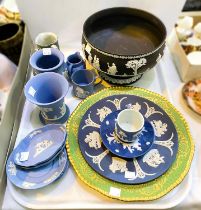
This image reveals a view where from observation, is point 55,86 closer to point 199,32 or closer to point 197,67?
point 197,67

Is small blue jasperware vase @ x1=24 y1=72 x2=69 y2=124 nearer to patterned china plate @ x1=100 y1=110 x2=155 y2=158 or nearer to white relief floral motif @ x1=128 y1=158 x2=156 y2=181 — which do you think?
patterned china plate @ x1=100 y1=110 x2=155 y2=158

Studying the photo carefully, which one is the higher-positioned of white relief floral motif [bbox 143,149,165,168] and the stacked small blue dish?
the stacked small blue dish

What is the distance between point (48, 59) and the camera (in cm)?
63

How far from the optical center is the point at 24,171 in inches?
19.5

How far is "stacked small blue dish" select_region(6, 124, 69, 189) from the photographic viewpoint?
0.48 meters

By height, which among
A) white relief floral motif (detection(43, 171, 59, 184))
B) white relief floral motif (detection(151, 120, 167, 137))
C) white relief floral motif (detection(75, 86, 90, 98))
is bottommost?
white relief floral motif (detection(151, 120, 167, 137))

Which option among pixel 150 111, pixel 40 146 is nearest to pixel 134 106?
pixel 150 111

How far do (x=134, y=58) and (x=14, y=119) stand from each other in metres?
0.33

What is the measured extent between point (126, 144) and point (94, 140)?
0.24 ft

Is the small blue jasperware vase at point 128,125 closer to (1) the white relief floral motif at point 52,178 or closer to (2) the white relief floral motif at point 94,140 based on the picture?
(2) the white relief floral motif at point 94,140

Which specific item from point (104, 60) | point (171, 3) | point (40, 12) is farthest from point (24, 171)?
point (171, 3)

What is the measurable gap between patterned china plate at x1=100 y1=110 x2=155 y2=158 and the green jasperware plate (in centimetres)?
6

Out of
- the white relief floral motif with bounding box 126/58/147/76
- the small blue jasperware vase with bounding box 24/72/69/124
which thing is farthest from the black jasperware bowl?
the small blue jasperware vase with bounding box 24/72/69/124

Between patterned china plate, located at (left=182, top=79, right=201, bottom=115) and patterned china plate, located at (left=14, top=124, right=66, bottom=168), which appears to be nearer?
patterned china plate, located at (left=14, top=124, right=66, bottom=168)
